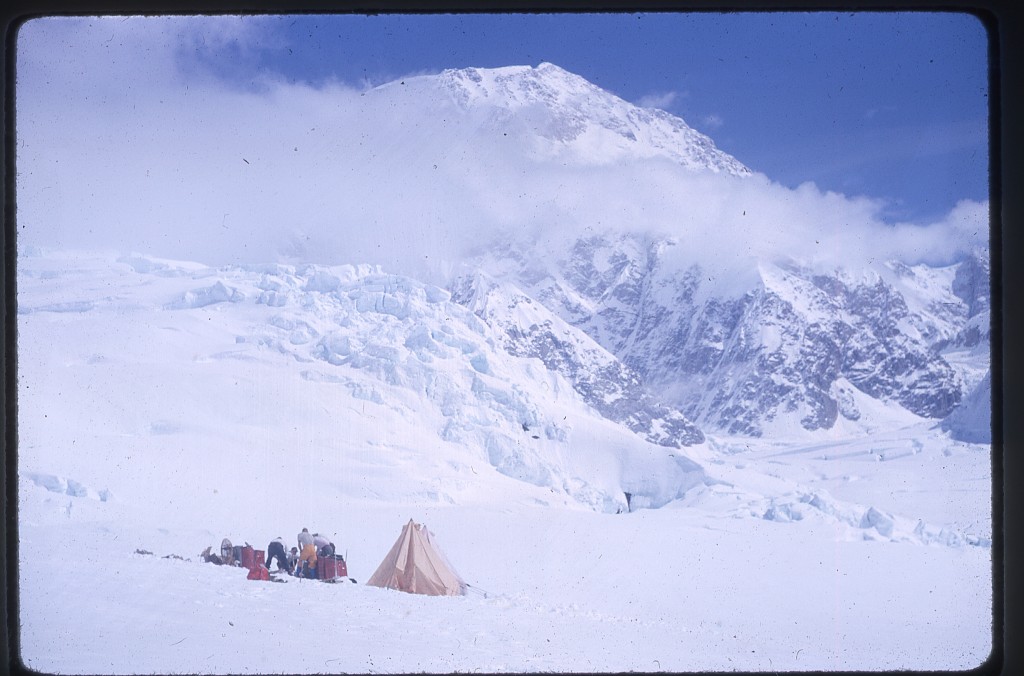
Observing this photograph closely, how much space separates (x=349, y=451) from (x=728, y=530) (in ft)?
3.16

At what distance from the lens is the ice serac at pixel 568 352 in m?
1.61

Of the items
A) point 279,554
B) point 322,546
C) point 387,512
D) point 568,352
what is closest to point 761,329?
point 568,352

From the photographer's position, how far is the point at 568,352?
1.61 m

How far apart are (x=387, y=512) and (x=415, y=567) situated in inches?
5.9

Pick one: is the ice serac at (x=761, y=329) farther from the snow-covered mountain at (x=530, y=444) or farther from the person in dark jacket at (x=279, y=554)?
the person in dark jacket at (x=279, y=554)

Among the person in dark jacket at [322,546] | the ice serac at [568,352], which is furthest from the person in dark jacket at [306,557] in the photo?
the ice serac at [568,352]

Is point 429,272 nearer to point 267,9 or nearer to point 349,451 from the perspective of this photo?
point 349,451

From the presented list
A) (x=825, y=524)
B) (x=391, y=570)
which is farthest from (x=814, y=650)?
(x=391, y=570)

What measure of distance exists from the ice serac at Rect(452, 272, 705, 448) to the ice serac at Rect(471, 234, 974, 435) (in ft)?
0.05

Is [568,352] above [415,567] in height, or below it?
above

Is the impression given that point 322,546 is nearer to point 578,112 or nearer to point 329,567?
point 329,567

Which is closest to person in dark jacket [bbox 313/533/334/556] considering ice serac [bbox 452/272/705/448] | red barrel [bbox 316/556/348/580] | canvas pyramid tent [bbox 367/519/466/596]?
red barrel [bbox 316/556/348/580]

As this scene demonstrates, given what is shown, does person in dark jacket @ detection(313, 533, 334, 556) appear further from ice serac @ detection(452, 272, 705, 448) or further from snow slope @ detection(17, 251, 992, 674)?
ice serac @ detection(452, 272, 705, 448)

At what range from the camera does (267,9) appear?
140cm
